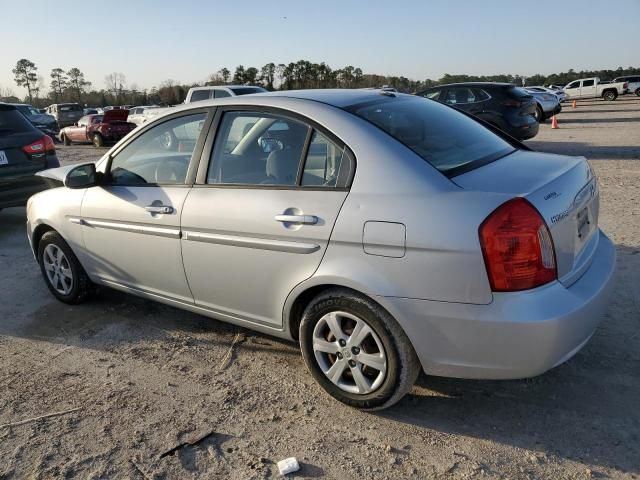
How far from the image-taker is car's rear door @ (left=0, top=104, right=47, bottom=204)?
23.1 feet

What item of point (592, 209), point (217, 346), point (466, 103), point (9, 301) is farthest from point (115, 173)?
point (466, 103)

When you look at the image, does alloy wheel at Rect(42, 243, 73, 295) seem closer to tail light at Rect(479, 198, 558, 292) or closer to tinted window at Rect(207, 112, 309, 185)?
tinted window at Rect(207, 112, 309, 185)

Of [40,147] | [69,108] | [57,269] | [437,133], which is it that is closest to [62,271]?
[57,269]

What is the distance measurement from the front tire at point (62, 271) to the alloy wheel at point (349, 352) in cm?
245

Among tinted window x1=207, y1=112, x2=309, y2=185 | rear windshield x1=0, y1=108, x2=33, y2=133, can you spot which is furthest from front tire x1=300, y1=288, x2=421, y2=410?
rear windshield x1=0, y1=108, x2=33, y2=133

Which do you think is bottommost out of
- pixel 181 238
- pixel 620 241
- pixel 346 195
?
pixel 620 241

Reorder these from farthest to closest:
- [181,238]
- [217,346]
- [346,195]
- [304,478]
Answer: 1. [217,346]
2. [181,238]
3. [346,195]
4. [304,478]

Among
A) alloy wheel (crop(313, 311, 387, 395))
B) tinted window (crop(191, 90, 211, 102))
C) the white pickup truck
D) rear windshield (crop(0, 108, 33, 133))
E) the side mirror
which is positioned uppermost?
the white pickup truck

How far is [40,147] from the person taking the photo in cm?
745

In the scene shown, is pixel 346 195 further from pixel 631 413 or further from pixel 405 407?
pixel 631 413

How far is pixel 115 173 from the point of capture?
4043 mm

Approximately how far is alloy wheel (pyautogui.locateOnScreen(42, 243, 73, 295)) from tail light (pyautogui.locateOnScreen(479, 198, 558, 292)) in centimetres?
351

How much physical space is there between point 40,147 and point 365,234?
6.35 metres

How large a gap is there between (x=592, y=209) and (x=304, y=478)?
2.09m
